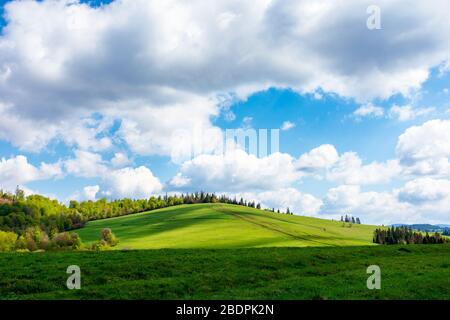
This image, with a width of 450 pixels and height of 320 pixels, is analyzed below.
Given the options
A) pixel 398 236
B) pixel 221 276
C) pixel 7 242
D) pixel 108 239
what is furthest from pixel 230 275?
pixel 398 236

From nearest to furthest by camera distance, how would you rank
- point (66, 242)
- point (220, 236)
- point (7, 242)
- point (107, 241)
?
1. point (66, 242)
2. point (7, 242)
3. point (107, 241)
4. point (220, 236)

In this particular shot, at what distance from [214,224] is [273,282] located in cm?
16709

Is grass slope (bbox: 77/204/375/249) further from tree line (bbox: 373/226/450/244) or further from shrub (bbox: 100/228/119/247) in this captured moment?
tree line (bbox: 373/226/450/244)

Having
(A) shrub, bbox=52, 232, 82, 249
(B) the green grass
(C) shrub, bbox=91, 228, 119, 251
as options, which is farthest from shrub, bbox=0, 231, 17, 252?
(B) the green grass

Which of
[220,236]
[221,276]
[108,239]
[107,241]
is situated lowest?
[221,276]

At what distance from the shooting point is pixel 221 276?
25.6m

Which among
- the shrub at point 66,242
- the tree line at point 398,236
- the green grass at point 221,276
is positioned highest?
the tree line at point 398,236

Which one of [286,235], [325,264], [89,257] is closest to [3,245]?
[286,235]

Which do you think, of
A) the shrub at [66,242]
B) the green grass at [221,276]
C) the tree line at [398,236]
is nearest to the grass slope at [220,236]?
the tree line at [398,236]

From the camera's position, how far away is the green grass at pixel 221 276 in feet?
71.0

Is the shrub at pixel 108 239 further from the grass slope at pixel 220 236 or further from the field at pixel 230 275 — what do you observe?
the field at pixel 230 275

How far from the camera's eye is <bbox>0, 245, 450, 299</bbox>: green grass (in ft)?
71.0

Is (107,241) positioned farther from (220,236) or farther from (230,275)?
(230,275)
